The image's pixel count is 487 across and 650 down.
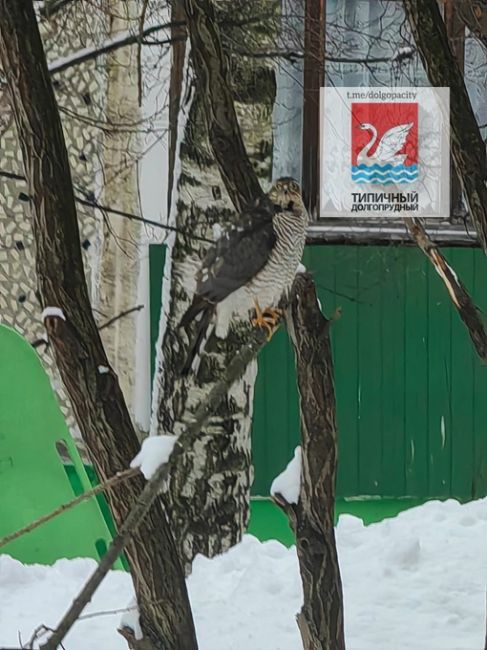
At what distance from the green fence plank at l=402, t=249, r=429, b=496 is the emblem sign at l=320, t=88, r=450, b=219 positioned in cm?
30

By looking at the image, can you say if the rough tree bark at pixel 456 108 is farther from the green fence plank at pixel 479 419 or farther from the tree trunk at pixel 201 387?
the green fence plank at pixel 479 419

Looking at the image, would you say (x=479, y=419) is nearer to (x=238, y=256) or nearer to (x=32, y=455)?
(x=32, y=455)

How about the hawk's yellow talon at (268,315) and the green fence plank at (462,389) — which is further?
the green fence plank at (462,389)

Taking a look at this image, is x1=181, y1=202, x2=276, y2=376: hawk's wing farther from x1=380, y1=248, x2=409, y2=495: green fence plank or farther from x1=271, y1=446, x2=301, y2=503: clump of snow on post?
x1=380, y1=248, x2=409, y2=495: green fence plank

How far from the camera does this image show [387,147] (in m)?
4.35

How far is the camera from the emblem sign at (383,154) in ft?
14.2

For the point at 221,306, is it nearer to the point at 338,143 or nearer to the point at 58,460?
the point at 58,460

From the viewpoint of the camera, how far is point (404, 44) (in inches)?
176

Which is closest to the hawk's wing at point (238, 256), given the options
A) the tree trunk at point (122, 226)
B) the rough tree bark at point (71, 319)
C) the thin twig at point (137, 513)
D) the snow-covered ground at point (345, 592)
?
the rough tree bark at point (71, 319)

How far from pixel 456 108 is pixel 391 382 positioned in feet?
8.01

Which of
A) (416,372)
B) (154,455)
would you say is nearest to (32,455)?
(416,372)

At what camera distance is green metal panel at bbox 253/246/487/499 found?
15.2 ft

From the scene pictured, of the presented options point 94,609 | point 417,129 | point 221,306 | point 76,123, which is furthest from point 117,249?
point 221,306

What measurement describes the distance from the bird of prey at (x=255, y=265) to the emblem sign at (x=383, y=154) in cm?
202
